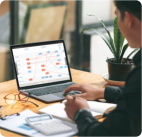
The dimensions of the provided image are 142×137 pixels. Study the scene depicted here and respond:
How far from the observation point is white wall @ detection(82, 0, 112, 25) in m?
3.73

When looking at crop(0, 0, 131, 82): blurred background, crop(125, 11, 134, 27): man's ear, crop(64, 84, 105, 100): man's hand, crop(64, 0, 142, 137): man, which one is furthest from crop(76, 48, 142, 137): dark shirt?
crop(0, 0, 131, 82): blurred background

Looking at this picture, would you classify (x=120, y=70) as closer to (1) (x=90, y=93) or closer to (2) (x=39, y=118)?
(1) (x=90, y=93)

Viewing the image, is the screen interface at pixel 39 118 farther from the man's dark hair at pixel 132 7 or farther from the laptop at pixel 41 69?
the man's dark hair at pixel 132 7

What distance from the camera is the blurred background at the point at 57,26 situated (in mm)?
2953

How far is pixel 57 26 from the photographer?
3.45m

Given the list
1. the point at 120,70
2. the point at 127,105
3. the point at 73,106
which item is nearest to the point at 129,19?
the point at 127,105

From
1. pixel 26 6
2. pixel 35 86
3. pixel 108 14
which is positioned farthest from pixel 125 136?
pixel 108 14

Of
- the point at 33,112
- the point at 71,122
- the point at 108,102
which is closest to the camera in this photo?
the point at 71,122

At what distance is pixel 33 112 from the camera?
4.05 feet

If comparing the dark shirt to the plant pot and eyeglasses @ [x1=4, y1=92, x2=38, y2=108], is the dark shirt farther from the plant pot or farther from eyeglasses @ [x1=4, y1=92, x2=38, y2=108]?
the plant pot

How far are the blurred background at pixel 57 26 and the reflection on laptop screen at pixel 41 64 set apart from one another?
1.14 m

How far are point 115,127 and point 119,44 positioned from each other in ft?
3.31

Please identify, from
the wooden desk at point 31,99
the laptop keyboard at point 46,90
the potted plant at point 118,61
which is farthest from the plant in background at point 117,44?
the laptop keyboard at point 46,90

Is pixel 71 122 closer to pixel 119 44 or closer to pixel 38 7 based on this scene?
pixel 119 44
